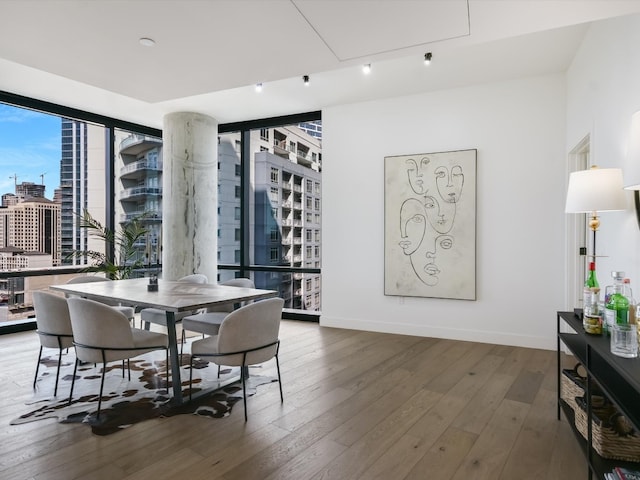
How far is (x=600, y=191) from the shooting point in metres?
2.31

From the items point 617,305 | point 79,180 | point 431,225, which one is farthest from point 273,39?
point 79,180

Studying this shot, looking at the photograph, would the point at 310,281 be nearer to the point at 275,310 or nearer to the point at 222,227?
the point at 222,227

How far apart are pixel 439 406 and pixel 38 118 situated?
590 centimetres

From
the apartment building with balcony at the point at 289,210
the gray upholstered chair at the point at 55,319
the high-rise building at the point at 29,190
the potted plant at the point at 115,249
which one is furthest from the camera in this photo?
the apartment building with balcony at the point at 289,210

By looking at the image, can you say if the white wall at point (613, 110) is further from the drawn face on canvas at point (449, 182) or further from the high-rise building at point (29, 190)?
the high-rise building at point (29, 190)

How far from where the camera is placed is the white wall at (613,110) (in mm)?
2346

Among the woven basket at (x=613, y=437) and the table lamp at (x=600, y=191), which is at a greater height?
the table lamp at (x=600, y=191)

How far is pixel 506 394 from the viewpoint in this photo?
3184 millimetres

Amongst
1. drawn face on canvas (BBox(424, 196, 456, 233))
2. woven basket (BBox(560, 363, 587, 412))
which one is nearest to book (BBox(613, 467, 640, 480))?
woven basket (BBox(560, 363, 587, 412))

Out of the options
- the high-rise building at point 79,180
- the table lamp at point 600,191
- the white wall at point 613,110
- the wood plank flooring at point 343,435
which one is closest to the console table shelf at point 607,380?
the wood plank flooring at point 343,435

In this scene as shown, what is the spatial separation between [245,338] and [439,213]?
10.0 feet

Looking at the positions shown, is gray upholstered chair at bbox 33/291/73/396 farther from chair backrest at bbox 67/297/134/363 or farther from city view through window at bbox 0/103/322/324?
city view through window at bbox 0/103/322/324

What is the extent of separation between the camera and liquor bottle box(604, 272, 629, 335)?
6.18 ft

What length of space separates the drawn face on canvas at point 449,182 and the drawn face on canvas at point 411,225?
1.03ft
